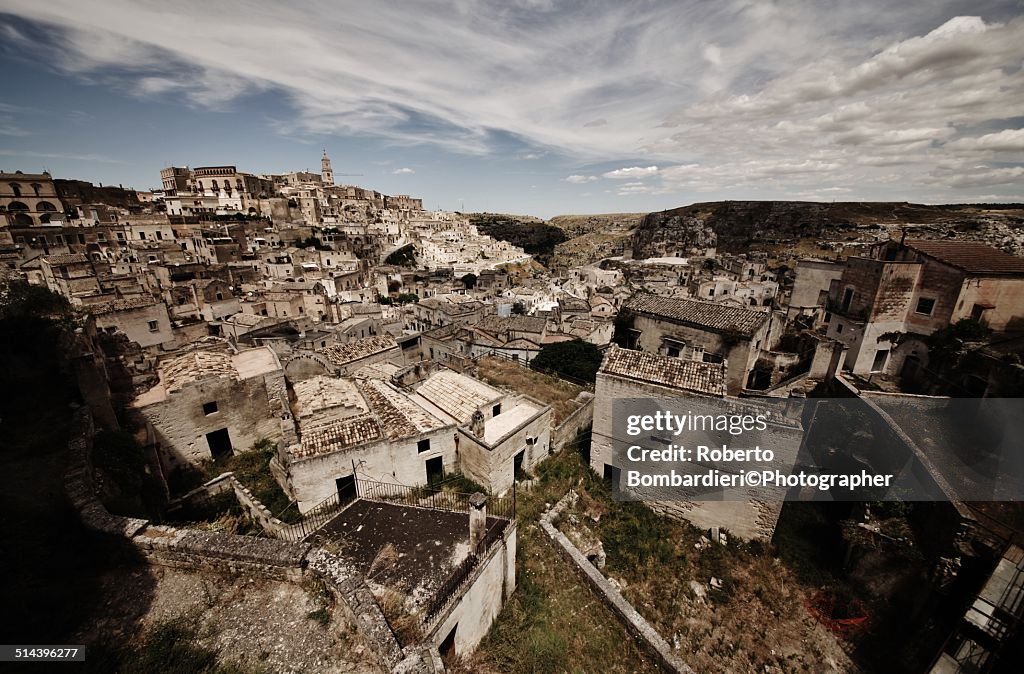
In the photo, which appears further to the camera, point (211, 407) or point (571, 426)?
point (571, 426)

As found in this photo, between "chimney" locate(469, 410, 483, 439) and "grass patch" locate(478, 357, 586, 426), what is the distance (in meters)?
5.29

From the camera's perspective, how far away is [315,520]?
11234 millimetres

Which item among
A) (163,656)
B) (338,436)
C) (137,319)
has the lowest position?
(338,436)

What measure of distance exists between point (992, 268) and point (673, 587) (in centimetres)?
1902

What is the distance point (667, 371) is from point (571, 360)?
14.6 m

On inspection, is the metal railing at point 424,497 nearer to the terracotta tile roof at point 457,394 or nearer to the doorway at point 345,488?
the doorway at point 345,488

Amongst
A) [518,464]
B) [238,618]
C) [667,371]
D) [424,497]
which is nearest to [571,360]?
[518,464]

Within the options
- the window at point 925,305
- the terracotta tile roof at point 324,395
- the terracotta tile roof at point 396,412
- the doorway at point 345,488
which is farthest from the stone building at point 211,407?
the window at point 925,305

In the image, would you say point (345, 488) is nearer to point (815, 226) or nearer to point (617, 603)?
point (617, 603)

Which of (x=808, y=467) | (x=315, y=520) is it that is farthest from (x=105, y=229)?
(x=808, y=467)

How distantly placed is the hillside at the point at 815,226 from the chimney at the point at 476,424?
72.5 metres

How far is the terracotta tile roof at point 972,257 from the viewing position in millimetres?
15609

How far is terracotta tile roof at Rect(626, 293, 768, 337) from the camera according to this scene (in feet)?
63.4

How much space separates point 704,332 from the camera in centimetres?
2014
